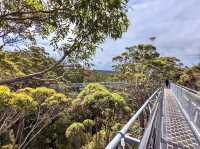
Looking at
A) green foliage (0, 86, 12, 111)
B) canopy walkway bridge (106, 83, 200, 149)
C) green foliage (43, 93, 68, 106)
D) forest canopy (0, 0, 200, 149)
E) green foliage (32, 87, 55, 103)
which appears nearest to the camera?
canopy walkway bridge (106, 83, 200, 149)

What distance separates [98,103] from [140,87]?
38.2 feet

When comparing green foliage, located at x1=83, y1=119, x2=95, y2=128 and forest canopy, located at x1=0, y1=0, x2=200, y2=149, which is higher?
forest canopy, located at x1=0, y1=0, x2=200, y2=149

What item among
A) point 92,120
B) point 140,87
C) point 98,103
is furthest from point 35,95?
point 140,87

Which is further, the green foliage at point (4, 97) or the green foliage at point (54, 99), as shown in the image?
the green foliage at point (54, 99)

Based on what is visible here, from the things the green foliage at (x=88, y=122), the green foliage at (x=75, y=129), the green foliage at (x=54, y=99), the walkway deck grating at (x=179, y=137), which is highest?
the green foliage at (x=54, y=99)

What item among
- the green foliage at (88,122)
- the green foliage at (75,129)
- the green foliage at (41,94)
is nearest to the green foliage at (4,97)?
the green foliage at (41,94)

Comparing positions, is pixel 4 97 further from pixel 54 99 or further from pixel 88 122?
pixel 88 122

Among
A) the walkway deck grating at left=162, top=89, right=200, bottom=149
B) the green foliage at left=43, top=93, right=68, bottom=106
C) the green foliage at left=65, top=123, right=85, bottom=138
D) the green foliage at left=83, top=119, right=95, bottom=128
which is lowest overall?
the green foliage at left=65, top=123, right=85, bottom=138

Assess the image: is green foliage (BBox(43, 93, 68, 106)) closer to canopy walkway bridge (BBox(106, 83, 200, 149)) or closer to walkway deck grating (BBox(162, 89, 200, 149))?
canopy walkway bridge (BBox(106, 83, 200, 149))

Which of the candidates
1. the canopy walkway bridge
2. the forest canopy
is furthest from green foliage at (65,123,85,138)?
the canopy walkway bridge

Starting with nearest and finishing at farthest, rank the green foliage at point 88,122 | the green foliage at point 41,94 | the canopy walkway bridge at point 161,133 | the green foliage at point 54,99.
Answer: the canopy walkway bridge at point 161,133, the green foliage at point 41,94, the green foliage at point 54,99, the green foliage at point 88,122

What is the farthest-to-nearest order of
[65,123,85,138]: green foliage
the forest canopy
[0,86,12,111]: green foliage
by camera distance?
[65,123,85,138]: green foliage < [0,86,12,111]: green foliage < the forest canopy

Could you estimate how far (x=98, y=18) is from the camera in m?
8.18

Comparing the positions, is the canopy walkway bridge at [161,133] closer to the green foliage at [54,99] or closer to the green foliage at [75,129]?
the green foliage at [54,99]
